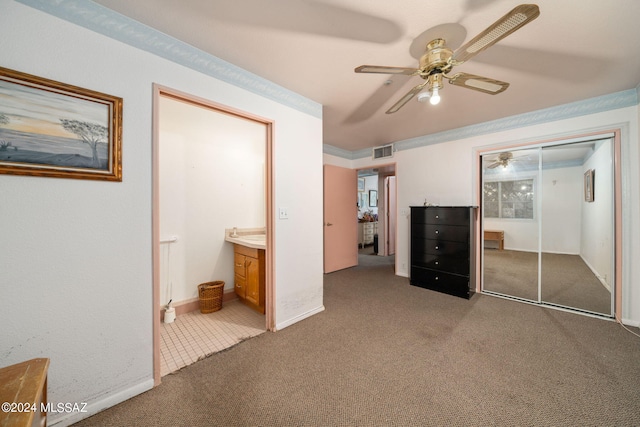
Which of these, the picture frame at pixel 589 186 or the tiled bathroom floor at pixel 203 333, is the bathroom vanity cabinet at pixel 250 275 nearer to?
the tiled bathroom floor at pixel 203 333

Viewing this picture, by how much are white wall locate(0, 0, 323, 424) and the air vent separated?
3271 millimetres

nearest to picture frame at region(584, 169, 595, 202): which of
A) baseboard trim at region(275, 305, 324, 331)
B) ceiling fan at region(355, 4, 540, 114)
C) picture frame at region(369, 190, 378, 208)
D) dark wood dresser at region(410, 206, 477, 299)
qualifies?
dark wood dresser at region(410, 206, 477, 299)

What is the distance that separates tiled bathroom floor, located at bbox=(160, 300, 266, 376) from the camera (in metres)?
1.86

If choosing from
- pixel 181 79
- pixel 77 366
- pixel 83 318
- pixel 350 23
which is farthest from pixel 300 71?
pixel 77 366

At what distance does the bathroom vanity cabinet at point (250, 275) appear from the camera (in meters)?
2.51

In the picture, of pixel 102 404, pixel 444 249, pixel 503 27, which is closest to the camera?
pixel 503 27

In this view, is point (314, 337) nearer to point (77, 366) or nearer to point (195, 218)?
point (77, 366)

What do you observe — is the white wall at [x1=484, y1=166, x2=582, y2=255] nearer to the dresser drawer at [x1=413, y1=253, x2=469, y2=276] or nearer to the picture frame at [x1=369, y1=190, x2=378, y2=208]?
the dresser drawer at [x1=413, y1=253, x2=469, y2=276]

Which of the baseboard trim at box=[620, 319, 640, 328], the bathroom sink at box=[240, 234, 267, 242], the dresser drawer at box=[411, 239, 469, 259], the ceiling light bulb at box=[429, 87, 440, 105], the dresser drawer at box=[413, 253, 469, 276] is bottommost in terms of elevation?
the baseboard trim at box=[620, 319, 640, 328]

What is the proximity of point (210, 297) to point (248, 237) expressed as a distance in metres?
0.85

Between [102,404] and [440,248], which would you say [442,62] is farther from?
[102,404]

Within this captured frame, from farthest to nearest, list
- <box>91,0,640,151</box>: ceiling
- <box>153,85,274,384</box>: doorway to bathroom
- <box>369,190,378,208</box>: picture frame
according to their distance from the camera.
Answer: <box>369,190,378,208</box>: picture frame, <box>153,85,274,384</box>: doorway to bathroom, <box>91,0,640,151</box>: ceiling

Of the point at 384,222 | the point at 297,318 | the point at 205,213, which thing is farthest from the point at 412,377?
the point at 384,222

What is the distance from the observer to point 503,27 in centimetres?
110
